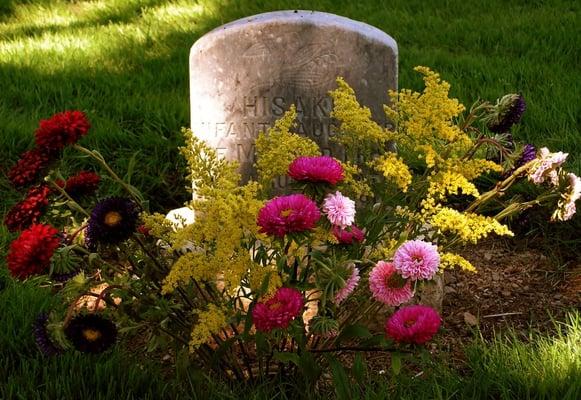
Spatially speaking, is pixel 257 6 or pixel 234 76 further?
pixel 257 6

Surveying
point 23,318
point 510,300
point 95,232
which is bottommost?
point 510,300

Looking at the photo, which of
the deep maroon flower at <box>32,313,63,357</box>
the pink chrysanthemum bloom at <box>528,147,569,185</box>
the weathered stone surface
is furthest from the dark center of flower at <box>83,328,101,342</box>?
the weathered stone surface

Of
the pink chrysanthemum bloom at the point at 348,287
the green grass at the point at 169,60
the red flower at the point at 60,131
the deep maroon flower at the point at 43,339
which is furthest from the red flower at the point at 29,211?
the green grass at the point at 169,60

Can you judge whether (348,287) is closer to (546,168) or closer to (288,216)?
(288,216)

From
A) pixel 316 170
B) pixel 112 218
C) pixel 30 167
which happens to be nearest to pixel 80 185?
pixel 30 167

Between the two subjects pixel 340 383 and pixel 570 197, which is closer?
pixel 340 383

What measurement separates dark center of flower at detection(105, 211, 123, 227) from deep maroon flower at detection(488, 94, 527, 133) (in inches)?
45.8

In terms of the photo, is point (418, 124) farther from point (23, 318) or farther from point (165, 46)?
point (165, 46)

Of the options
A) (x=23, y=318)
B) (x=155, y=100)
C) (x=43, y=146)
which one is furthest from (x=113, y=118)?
(x=43, y=146)

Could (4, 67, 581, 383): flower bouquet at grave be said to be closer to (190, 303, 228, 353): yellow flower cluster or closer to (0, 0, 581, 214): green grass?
(190, 303, 228, 353): yellow flower cluster

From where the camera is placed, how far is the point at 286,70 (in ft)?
9.86

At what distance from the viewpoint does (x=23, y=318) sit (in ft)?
7.98

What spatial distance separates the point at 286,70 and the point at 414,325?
5.34 ft

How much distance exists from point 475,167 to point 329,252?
1.60 feet
